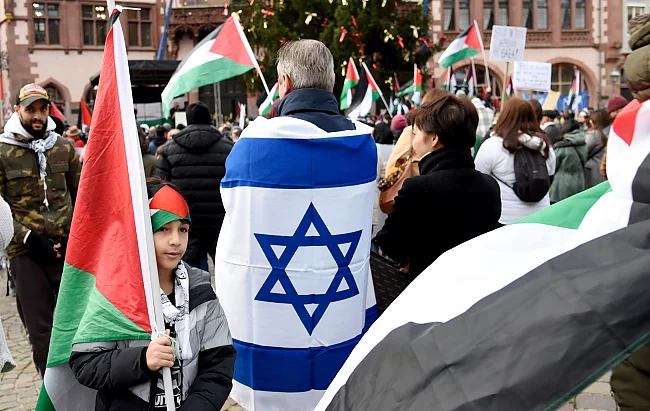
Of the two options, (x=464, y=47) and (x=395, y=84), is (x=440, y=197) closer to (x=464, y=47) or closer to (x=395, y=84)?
(x=464, y=47)

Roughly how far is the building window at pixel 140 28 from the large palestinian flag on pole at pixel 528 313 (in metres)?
35.2

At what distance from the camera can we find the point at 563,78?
118ft

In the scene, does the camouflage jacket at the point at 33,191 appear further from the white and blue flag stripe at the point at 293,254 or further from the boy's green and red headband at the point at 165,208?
the boy's green and red headband at the point at 165,208

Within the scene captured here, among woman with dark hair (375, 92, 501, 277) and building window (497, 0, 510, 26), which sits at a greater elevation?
building window (497, 0, 510, 26)

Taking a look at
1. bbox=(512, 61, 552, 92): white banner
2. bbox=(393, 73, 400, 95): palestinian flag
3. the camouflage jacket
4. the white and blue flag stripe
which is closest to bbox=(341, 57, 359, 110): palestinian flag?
bbox=(512, 61, 552, 92): white banner

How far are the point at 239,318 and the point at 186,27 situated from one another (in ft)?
108

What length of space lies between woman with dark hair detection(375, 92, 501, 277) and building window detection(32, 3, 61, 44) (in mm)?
33395

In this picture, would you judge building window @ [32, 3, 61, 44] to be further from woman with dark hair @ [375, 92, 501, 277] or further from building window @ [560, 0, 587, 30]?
woman with dark hair @ [375, 92, 501, 277]

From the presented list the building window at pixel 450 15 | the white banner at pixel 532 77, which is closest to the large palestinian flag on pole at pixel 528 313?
the white banner at pixel 532 77

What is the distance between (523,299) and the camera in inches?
49.1

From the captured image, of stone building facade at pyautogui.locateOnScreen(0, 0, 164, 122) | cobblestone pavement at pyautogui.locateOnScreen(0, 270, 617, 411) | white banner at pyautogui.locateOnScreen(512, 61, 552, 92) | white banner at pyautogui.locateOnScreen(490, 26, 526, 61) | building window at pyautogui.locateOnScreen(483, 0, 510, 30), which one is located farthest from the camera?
building window at pyautogui.locateOnScreen(483, 0, 510, 30)

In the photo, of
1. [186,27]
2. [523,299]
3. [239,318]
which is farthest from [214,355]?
[186,27]

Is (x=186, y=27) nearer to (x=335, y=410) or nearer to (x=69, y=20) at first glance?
(x=69, y=20)

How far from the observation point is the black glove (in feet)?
14.9
